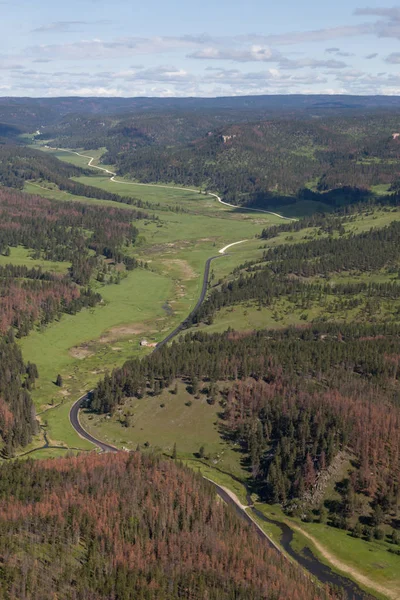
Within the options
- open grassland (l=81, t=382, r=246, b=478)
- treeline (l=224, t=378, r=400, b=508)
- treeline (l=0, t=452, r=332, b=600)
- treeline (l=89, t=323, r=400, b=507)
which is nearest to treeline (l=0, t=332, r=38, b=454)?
open grassland (l=81, t=382, r=246, b=478)

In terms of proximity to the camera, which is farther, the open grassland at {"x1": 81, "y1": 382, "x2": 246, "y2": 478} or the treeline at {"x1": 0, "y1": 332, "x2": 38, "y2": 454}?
the treeline at {"x1": 0, "y1": 332, "x2": 38, "y2": 454}

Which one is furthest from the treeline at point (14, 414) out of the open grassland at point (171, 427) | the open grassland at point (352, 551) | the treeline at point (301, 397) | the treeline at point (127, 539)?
the open grassland at point (352, 551)

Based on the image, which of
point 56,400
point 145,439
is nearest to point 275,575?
point 145,439

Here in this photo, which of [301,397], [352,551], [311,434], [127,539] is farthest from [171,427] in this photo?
[352,551]

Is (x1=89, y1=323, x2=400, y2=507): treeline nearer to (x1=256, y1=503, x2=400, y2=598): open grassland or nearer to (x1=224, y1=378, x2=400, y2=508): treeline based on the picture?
(x1=224, y1=378, x2=400, y2=508): treeline

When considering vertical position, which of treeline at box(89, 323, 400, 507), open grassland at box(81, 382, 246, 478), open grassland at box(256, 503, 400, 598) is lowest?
open grassland at box(256, 503, 400, 598)

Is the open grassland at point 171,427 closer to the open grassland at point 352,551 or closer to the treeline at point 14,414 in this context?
the treeline at point 14,414

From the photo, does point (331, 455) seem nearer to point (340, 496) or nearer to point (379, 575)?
point (340, 496)

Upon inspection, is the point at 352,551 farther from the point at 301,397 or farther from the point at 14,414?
the point at 14,414
